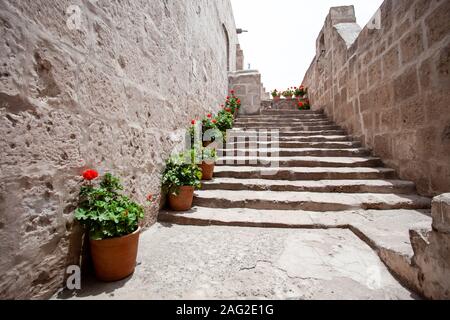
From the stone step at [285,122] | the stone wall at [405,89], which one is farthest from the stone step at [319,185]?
the stone step at [285,122]

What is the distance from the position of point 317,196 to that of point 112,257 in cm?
257

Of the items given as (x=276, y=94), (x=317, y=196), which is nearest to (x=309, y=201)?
(x=317, y=196)

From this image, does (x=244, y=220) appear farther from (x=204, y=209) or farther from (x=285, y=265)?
(x=285, y=265)

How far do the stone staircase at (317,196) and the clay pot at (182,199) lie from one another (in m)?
0.11

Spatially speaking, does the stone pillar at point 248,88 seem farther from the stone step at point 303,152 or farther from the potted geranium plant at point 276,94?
the stone step at point 303,152

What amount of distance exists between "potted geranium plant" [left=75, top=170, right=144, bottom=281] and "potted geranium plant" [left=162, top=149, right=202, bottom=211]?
1.23 m

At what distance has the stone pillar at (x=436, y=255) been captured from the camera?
1237 millimetres

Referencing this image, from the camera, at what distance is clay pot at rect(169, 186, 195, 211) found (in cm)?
294

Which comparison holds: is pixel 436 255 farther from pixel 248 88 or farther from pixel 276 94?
pixel 276 94

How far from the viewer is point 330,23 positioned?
20.1 feet

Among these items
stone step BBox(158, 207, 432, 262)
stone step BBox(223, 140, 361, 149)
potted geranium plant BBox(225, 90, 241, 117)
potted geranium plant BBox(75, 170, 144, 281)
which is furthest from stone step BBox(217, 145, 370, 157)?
potted geranium plant BBox(75, 170, 144, 281)

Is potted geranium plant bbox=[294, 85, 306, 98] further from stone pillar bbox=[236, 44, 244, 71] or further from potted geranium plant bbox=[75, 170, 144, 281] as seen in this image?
potted geranium plant bbox=[75, 170, 144, 281]

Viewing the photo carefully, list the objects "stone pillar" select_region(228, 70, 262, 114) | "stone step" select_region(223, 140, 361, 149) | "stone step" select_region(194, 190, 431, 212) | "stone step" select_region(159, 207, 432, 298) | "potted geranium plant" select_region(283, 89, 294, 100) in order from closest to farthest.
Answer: "stone step" select_region(159, 207, 432, 298) < "stone step" select_region(194, 190, 431, 212) < "stone step" select_region(223, 140, 361, 149) < "stone pillar" select_region(228, 70, 262, 114) < "potted geranium plant" select_region(283, 89, 294, 100)

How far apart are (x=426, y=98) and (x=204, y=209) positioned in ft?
10.4
